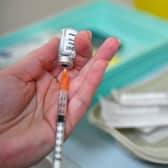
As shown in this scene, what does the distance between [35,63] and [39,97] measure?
0.07 m

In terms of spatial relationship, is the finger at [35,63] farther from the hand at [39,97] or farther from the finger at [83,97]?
the finger at [83,97]

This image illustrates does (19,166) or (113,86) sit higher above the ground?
(113,86)

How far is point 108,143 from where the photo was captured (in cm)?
86

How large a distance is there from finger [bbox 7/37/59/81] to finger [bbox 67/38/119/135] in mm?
92

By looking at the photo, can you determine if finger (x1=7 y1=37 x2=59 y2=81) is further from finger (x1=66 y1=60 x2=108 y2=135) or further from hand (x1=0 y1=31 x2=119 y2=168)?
finger (x1=66 y1=60 x2=108 y2=135)

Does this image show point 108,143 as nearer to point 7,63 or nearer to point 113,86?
point 113,86

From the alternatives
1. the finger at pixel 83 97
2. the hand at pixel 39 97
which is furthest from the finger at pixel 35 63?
the finger at pixel 83 97

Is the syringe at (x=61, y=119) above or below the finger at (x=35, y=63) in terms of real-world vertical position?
below

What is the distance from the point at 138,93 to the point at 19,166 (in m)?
0.34

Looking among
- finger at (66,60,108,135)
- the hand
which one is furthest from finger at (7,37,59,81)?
finger at (66,60,108,135)

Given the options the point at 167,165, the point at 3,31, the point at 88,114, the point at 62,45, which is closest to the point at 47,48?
the point at 62,45

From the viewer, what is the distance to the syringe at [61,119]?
664 mm

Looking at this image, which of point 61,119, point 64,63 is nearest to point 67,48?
point 64,63

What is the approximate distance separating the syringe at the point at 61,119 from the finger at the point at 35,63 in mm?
68
